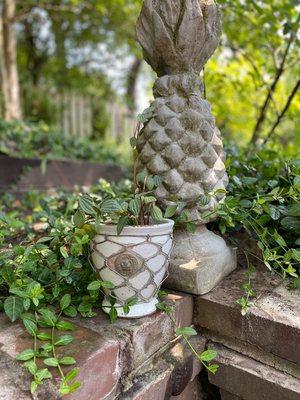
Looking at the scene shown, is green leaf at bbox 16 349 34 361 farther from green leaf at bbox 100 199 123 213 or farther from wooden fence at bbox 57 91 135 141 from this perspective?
wooden fence at bbox 57 91 135 141

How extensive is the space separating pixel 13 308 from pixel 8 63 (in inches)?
242

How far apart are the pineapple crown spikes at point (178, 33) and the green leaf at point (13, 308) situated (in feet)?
3.14

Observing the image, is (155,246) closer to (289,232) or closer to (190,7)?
(289,232)

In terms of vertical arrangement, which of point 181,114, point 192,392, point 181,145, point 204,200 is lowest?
point 192,392

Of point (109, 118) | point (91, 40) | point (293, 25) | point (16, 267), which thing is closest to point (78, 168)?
point (293, 25)

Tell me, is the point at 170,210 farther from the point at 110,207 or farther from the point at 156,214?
the point at 110,207

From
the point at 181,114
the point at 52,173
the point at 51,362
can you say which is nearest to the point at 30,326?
the point at 51,362

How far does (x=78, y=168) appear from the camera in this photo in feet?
12.6

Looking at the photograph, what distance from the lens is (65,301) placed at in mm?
1090

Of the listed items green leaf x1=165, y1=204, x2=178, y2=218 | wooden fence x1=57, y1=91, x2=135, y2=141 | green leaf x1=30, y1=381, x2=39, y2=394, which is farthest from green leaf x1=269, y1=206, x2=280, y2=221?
wooden fence x1=57, y1=91, x2=135, y2=141

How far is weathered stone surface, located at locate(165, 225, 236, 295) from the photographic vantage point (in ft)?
4.16

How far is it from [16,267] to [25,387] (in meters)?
0.48

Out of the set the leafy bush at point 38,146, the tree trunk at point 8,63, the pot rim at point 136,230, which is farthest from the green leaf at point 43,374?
the tree trunk at point 8,63

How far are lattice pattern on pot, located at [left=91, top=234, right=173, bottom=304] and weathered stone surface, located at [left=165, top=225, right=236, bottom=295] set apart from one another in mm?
180
